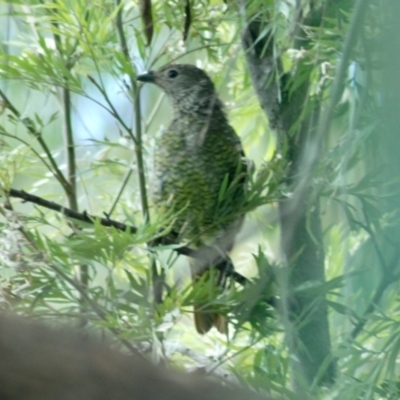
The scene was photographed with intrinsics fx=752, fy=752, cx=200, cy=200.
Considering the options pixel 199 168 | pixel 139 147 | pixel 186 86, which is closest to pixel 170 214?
pixel 139 147

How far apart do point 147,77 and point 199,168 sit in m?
0.22

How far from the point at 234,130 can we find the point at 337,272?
43cm

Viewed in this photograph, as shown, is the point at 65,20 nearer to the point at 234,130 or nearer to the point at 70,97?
the point at 70,97

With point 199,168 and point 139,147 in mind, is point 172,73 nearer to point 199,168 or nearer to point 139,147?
point 199,168

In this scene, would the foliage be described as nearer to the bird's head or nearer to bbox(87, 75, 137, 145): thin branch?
bbox(87, 75, 137, 145): thin branch

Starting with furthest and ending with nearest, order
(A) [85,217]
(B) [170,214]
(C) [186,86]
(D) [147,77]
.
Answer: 1. (C) [186,86]
2. (D) [147,77]
3. (B) [170,214]
4. (A) [85,217]

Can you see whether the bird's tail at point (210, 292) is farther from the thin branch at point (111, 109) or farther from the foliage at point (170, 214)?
the thin branch at point (111, 109)

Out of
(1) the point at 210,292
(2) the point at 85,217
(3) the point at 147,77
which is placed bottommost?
(1) the point at 210,292

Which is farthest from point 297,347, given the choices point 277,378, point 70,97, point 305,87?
point 70,97

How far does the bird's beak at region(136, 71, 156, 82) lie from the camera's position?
1.44 meters

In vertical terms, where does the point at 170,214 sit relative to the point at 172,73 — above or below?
below

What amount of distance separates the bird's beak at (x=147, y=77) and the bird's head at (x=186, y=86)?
64mm

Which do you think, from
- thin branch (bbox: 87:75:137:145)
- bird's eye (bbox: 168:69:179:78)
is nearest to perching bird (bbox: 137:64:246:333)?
bird's eye (bbox: 168:69:179:78)

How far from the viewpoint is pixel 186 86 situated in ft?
5.78
